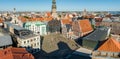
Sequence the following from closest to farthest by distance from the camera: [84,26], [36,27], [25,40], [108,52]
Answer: [108,52] → [25,40] → [84,26] → [36,27]

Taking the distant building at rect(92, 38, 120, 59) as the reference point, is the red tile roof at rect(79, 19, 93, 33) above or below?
below

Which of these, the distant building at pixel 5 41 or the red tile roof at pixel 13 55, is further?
the distant building at pixel 5 41

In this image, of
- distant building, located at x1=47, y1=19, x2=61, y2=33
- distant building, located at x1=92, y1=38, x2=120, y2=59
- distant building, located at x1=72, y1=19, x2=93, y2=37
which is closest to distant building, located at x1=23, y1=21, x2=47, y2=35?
distant building, located at x1=47, y1=19, x2=61, y2=33

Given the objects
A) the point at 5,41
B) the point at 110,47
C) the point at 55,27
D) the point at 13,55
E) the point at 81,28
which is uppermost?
the point at 110,47

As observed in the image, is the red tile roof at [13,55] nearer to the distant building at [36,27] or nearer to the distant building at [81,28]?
the distant building at [81,28]

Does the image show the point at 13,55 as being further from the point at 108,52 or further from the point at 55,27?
the point at 55,27

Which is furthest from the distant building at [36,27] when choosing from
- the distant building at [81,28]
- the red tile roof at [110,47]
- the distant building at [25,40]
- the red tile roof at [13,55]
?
the red tile roof at [110,47]

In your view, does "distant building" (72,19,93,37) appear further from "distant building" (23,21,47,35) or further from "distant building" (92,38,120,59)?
"distant building" (92,38,120,59)

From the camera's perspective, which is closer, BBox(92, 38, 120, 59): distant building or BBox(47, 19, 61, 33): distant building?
BBox(92, 38, 120, 59): distant building

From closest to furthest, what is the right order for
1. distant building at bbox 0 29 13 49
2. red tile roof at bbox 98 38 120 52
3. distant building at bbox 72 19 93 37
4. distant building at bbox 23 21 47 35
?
red tile roof at bbox 98 38 120 52 → distant building at bbox 0 29 13 49 → distant building at bbox 72 19 93 37 → distant building at bbox 23 21 47 35

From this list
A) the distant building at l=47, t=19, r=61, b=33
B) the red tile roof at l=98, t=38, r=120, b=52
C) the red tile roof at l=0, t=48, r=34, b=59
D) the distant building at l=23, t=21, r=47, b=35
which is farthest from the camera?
the distant building at l=47, t=19, r=61, b=33

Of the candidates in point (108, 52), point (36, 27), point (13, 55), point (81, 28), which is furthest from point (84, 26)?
point (108, 52)

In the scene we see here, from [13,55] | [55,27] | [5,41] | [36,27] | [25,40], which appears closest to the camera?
[13,55]
